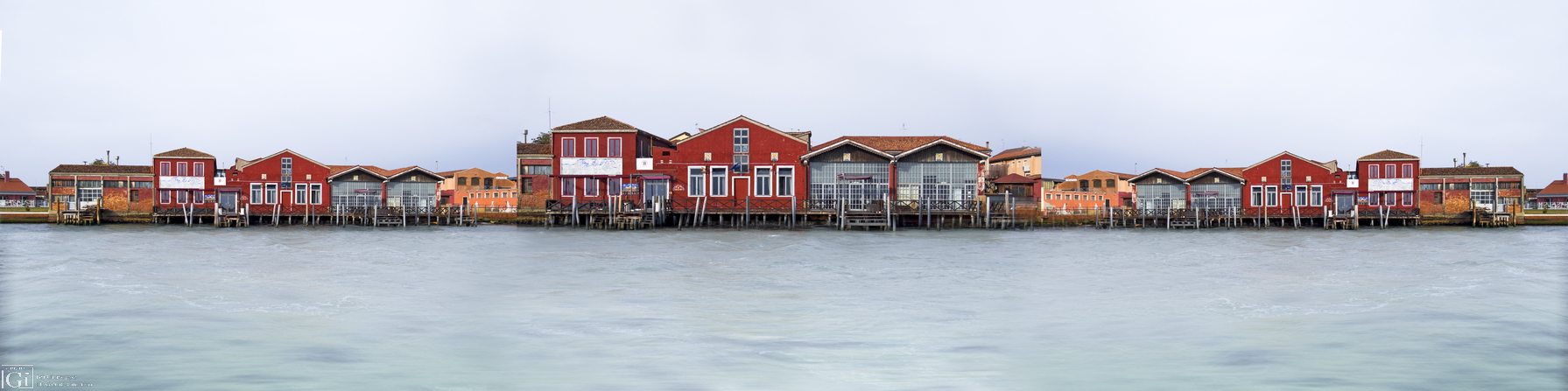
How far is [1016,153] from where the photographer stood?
201ft

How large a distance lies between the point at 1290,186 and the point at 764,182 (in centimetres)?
3059

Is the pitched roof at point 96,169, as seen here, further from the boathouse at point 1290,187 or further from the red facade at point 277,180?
the boathouse at point 1290,187

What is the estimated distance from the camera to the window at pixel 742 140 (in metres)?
36.0

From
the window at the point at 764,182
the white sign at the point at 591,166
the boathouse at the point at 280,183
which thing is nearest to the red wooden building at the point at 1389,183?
the window at the point at 764,182

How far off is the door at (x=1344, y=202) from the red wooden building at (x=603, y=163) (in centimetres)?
3733

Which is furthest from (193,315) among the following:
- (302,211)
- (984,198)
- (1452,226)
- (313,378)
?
(1452,226)

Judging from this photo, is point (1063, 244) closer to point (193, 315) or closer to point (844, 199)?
point (844, 199)

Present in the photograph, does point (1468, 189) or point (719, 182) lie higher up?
point (719, 182)

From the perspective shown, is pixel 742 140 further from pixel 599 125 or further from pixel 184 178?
pixel 184 178

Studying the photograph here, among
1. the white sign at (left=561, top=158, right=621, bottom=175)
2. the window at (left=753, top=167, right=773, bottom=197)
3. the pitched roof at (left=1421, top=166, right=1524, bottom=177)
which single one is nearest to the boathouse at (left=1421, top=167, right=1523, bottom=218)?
the pitched roof at (left=1421, top=166, right=1524, bottom=177)

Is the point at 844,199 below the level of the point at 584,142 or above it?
below

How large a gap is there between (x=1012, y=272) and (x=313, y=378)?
12865 mm

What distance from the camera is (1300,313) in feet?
36.8

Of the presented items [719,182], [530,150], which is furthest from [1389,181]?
[530,150]
